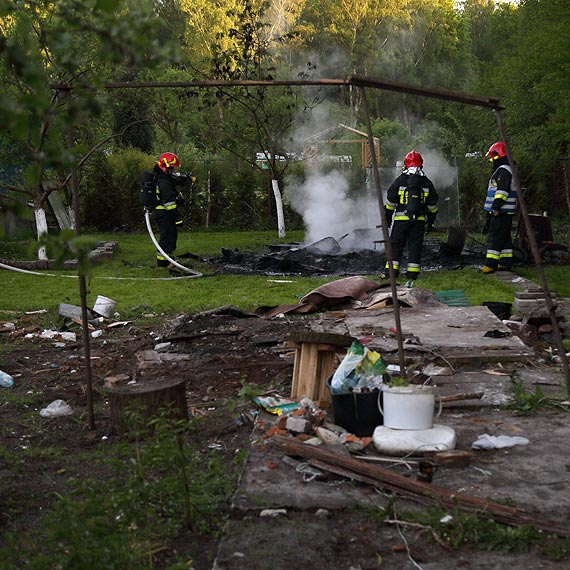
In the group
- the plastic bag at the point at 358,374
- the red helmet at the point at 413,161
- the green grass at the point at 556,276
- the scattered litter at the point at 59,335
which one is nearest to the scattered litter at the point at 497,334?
the plastic bag at the point at 358,374

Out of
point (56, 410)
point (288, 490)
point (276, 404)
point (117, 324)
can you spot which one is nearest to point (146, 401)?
point (276, 404)

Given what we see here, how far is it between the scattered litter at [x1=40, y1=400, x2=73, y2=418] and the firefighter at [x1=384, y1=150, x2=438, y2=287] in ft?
23.6

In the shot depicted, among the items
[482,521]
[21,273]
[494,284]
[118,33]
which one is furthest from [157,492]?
[21,273]

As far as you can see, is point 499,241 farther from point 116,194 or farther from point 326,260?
point 116,194

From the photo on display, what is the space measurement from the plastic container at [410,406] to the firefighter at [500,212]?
31.3 feet

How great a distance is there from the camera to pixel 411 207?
1307cm

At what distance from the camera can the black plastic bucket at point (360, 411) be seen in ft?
17.6

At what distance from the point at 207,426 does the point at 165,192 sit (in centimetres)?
Result: 1046

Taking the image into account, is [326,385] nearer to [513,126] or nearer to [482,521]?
[482,521]

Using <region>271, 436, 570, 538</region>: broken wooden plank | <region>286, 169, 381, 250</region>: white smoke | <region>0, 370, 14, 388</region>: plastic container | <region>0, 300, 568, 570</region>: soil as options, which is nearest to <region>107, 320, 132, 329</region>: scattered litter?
<region>0, 300, 568, 570</region>: soil

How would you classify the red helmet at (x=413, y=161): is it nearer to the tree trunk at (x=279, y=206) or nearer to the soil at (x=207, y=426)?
the soil at (x=207, y=426)

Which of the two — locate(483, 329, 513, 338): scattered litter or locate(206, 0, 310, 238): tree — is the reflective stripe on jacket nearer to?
locate(483, 329, 513, 338): scattered litter

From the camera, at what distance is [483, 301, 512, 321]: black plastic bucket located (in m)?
9.92

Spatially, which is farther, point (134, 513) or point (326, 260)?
point (326, 260)
